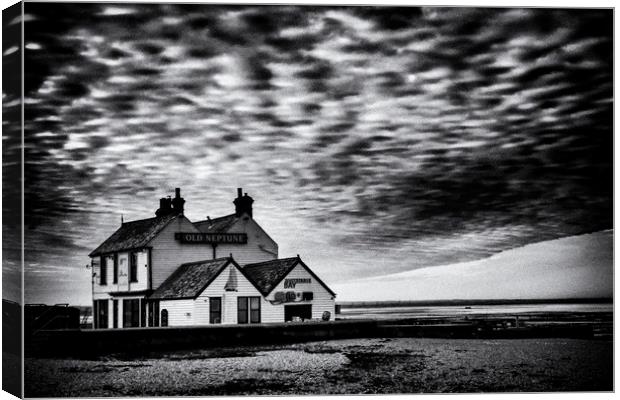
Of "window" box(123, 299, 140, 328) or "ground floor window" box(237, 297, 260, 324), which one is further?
"ground floor window" box(237, 297, 260, 324)

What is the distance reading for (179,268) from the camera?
572 inches

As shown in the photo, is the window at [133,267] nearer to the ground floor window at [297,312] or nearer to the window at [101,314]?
the window at [101,314]

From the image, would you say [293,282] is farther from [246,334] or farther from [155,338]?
[155,338]

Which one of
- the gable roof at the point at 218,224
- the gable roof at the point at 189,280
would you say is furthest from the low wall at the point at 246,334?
the gable roof at the point at 218,224

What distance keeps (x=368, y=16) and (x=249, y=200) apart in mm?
2615

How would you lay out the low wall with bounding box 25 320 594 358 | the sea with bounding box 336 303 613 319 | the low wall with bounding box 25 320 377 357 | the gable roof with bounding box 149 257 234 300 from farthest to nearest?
the sea with bounding box 336 303 613 319, the gable roof with bounding box 149 257 234 300, the low wall with bounding box 25 320 594 358, the low wall with bounding box 25 320 377 357

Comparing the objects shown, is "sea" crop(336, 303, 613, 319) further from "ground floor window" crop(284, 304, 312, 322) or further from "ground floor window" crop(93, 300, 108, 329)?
"ground floor window" crop(93, 300, 108, 329)

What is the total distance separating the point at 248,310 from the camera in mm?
14719

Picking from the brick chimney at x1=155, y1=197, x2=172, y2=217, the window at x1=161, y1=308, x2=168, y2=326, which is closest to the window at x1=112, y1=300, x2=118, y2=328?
the window at x1=161, y1=308, x2=168, y2=326

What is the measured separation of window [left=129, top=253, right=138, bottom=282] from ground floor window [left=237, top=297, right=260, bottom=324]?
1298mm

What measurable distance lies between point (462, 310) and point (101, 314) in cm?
453

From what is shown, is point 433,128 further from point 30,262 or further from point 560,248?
point 30,262

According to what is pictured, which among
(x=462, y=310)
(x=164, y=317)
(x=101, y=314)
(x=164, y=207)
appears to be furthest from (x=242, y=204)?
(x=462, y=310)

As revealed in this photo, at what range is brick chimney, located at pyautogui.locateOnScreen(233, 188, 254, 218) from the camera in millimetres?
14281
